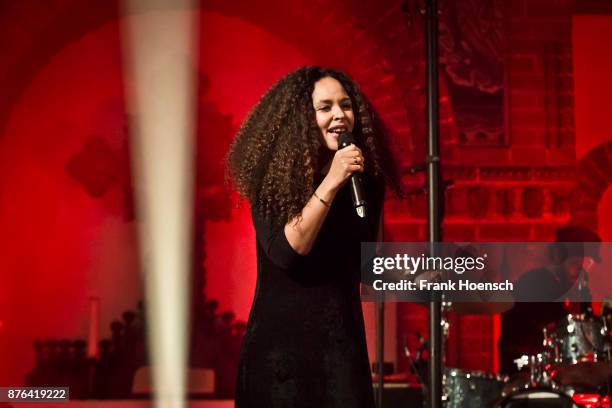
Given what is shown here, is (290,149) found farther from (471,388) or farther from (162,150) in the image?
(162,150)

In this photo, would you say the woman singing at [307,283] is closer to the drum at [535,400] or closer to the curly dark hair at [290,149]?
the curly dark hair at [290,149]

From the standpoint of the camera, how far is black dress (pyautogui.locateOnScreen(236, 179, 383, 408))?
177 cm

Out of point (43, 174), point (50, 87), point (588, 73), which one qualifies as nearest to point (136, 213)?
point (43, 174)

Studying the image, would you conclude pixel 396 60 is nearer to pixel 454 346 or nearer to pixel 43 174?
pixel 454 346

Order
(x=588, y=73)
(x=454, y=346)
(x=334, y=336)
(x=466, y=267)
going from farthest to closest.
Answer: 1. (x=588, y=73)
2. (x=454, y=346)
3. (x=466, y=267)
4. (x=334, y=336)

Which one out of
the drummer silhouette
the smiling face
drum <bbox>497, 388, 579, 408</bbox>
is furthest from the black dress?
the drummer silhouette

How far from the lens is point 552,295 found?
4730mm

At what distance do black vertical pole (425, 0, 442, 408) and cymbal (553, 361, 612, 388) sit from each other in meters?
1.43

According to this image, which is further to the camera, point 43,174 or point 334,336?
point 43,174

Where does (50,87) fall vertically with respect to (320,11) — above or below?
below

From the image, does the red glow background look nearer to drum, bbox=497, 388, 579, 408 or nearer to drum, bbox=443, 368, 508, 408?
drum, bbox=443, 368, 508, 408

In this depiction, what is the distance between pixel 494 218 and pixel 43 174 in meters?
2.48

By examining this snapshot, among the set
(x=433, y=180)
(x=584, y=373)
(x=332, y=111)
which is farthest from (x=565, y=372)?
(x=332, y=111)

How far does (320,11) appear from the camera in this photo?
486cm
